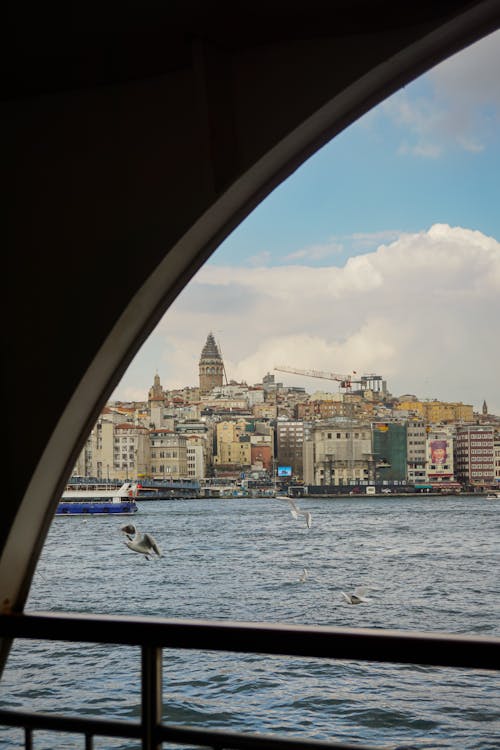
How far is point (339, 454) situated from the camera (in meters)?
33.6

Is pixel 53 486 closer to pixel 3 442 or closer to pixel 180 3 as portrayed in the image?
pixel 3 442

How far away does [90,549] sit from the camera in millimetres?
26938

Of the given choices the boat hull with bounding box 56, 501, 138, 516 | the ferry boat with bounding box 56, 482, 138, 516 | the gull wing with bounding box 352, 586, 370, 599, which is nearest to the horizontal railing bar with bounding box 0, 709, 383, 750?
the gull wing with bounding box 352, 586, 370, 599

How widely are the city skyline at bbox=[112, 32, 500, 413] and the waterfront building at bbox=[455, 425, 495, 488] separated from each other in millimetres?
1347

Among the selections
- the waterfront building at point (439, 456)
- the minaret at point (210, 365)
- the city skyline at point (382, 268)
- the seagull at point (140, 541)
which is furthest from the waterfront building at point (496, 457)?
the seagull at point (140, 541)

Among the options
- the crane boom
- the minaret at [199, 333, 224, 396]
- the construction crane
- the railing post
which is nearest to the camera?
the railing post

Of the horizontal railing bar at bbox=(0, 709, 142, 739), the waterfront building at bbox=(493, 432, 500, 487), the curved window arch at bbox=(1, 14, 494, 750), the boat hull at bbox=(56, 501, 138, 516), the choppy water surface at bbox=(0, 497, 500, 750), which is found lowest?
the choppy water surface at bbox=(0, 497, 500, 750)

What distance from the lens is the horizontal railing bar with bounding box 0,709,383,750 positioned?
30.3 inches

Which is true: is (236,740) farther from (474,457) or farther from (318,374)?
(318,374)

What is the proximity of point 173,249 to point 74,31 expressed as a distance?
337 millimetres

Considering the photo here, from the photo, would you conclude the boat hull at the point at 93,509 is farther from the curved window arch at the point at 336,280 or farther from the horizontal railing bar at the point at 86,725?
the horizontal railing bar at the point at 86,725

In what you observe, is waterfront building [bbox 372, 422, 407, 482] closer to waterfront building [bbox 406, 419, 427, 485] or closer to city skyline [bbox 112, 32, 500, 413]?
waterfront building [bbox 406, 419, 427, 485]

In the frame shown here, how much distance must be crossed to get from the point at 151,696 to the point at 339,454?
1302 inches

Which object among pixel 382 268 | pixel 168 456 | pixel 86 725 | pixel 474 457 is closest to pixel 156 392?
pixel 168 456
